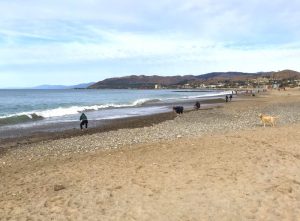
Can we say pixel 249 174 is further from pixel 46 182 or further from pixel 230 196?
pixel 46 182

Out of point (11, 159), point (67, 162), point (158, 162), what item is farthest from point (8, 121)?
point (158, 162)

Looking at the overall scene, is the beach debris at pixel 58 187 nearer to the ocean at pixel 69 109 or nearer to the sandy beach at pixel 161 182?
the sandy beach at pixel 161 182

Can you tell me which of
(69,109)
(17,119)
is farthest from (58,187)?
(69,109)

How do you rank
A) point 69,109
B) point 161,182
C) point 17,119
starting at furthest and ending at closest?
point 69,109 < point 17,119 < point 161,182

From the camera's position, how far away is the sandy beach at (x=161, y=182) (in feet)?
25.0

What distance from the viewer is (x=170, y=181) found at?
948cm

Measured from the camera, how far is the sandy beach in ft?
25.0

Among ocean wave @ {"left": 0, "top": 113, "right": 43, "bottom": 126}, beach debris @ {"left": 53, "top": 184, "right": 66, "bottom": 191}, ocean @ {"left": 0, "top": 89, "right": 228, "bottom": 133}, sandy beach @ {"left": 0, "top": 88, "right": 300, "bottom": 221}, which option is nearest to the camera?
sandy beach @ {"left": 0, "top": 88, "right": 300, "bottom": 221}

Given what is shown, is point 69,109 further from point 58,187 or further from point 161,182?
point 161,182

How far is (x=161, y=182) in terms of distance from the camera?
9438mm

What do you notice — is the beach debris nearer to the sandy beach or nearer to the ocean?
the sandy beach

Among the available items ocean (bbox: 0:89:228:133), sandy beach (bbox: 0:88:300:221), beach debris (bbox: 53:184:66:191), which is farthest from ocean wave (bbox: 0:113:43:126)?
beach debris (bbox: 53:184:66:191)

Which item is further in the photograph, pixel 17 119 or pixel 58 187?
pixel 17 119

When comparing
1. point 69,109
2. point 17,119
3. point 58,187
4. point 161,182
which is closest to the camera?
point 58,187
